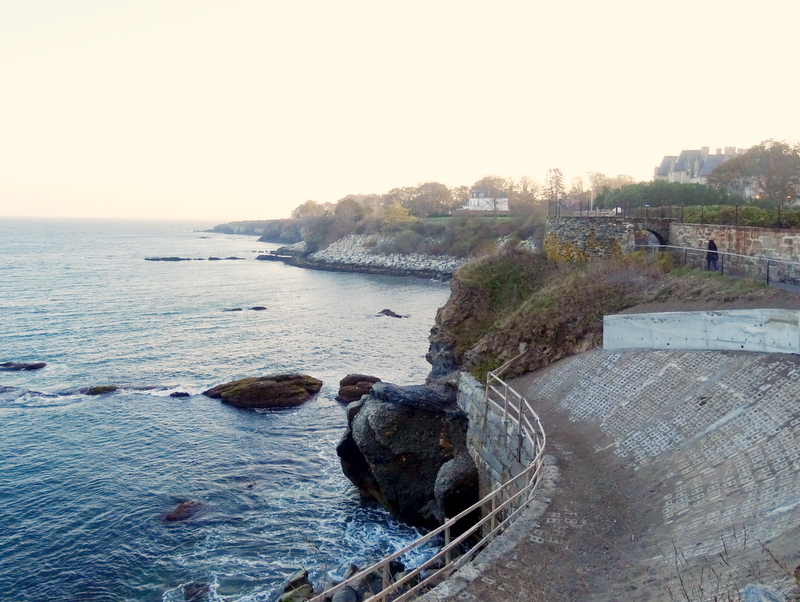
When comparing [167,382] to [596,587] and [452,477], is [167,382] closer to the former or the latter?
[452,477]

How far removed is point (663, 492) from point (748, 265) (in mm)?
13120

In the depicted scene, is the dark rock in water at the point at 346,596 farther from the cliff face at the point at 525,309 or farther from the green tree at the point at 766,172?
the green tree at the point at 766,172

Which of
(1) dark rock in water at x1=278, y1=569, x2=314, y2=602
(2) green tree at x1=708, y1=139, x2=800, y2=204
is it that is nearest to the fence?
(2) green tree at x1=708, y1=139, x2=800, y2=204

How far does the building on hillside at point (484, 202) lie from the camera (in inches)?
4402

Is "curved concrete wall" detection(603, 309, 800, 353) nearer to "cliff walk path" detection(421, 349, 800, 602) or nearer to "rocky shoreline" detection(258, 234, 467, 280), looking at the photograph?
"cliff walk path" detection(421, 349, 800, 602)

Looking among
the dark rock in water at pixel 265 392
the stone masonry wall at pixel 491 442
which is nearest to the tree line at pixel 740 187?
the stone masonry wall at pixel 491 442

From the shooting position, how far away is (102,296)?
203 ft

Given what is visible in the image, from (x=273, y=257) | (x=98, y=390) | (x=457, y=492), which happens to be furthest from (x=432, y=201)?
(x=457, y=492)

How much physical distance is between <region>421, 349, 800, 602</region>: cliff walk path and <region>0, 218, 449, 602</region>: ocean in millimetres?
6507

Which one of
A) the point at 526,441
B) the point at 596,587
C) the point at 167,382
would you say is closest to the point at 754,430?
the point at 526,441

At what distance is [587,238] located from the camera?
27875 mm

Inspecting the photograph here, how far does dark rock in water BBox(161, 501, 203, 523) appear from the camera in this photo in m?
18.8

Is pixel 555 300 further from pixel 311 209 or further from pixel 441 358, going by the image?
pixel 311 209

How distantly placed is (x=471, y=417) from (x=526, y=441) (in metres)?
4.18
